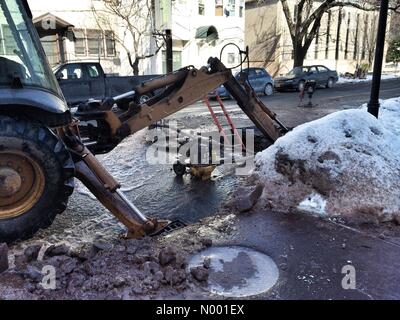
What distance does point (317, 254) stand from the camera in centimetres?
394

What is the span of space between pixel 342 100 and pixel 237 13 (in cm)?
1393

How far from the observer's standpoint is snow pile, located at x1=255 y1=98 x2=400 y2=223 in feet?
15.8

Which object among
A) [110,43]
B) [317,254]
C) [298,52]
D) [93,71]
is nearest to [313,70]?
[298,52]

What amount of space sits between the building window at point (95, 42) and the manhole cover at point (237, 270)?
21377 mm

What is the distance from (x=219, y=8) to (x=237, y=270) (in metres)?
26.7

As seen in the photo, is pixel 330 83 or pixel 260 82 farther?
pixel 330 83

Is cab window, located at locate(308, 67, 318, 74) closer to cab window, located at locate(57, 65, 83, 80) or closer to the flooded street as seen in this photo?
cab window, located at locate(57, 65, 83, 80)

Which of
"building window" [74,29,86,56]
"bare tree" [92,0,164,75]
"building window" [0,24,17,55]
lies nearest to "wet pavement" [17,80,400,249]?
"building window" [0,24,17,55]

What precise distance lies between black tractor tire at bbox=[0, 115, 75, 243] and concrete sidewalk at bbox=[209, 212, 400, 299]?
1764 millimetres

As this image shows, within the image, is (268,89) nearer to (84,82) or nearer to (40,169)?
(84,82)

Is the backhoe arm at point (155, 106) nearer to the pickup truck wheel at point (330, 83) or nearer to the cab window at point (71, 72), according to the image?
the cab window at point (71, 72)

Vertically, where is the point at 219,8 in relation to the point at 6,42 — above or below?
above

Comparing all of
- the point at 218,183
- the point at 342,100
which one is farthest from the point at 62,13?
the point at 218,183

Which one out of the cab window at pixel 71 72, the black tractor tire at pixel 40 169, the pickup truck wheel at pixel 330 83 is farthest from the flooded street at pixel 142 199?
the pickup truck wheel at pixel 330 83
